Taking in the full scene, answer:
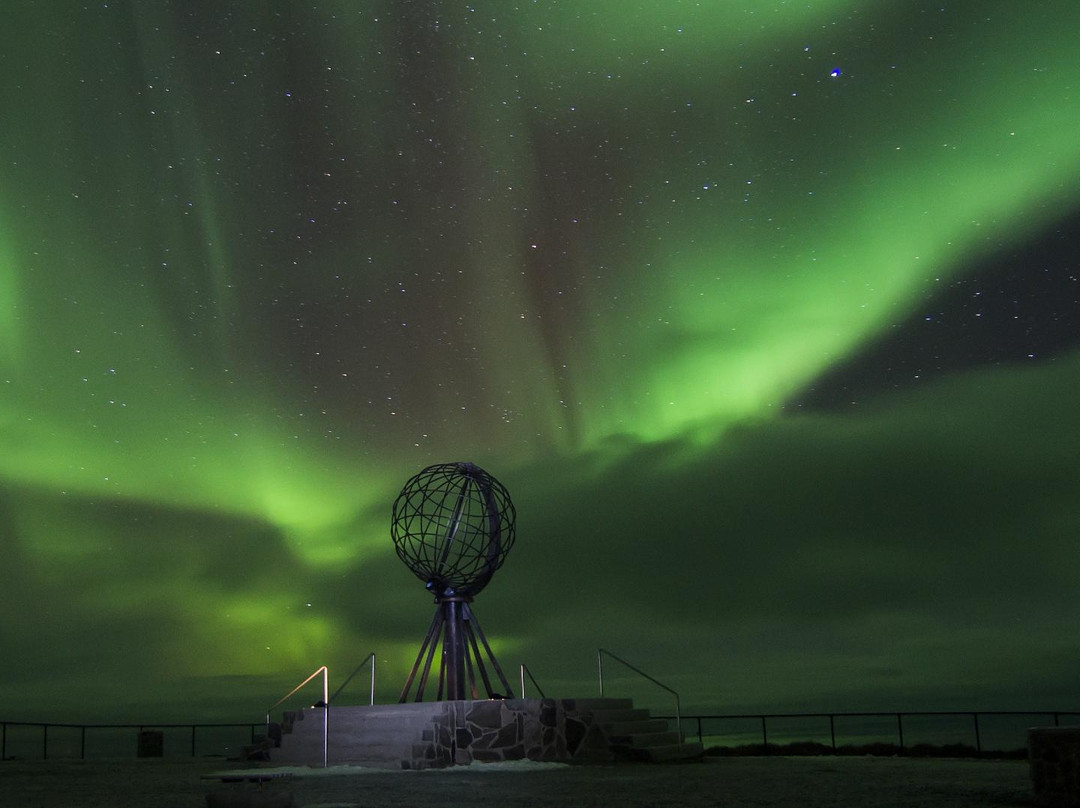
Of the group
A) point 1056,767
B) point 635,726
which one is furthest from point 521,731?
point 1056,767

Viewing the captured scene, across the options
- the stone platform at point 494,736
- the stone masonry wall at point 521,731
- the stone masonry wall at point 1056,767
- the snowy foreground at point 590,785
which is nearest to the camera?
the stone masonry wall at point 1056,767

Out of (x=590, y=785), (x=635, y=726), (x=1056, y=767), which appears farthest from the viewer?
(x=635, y=726)

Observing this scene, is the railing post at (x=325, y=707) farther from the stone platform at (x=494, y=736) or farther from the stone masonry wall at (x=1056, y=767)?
the stone masonry wall at (x=1056, y=767)

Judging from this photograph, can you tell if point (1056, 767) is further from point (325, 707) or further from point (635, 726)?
point (325, 707)

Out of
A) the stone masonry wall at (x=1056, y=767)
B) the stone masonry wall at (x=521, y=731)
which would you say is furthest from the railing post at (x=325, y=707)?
the stone masonry wall at (x=1056, y=767)

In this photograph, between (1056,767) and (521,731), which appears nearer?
(1056,767)

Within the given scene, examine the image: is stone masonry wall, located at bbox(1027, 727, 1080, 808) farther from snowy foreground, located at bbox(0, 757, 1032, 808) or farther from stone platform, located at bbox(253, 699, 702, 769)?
stone platform, located at bbox(253, 699, 702, 769)

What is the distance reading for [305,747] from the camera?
65.1 ft

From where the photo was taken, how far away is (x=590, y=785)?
1380 centimetres

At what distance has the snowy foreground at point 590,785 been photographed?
11.5 meters

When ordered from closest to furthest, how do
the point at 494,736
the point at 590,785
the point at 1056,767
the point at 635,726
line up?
the point at 1056,767 < the point at 590,785 < the point at 494,736 < the point at 635,726

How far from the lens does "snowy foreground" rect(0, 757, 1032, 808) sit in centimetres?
1151

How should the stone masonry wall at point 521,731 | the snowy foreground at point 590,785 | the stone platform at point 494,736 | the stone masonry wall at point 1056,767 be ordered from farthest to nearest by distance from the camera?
the stone masonry wall at point 521,731 < the stone platform at point 494,736 < the snowy foreground at point 590,785 < the stone masonry wall at point 1056,767

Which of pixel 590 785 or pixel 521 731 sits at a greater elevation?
pixel 521 731
